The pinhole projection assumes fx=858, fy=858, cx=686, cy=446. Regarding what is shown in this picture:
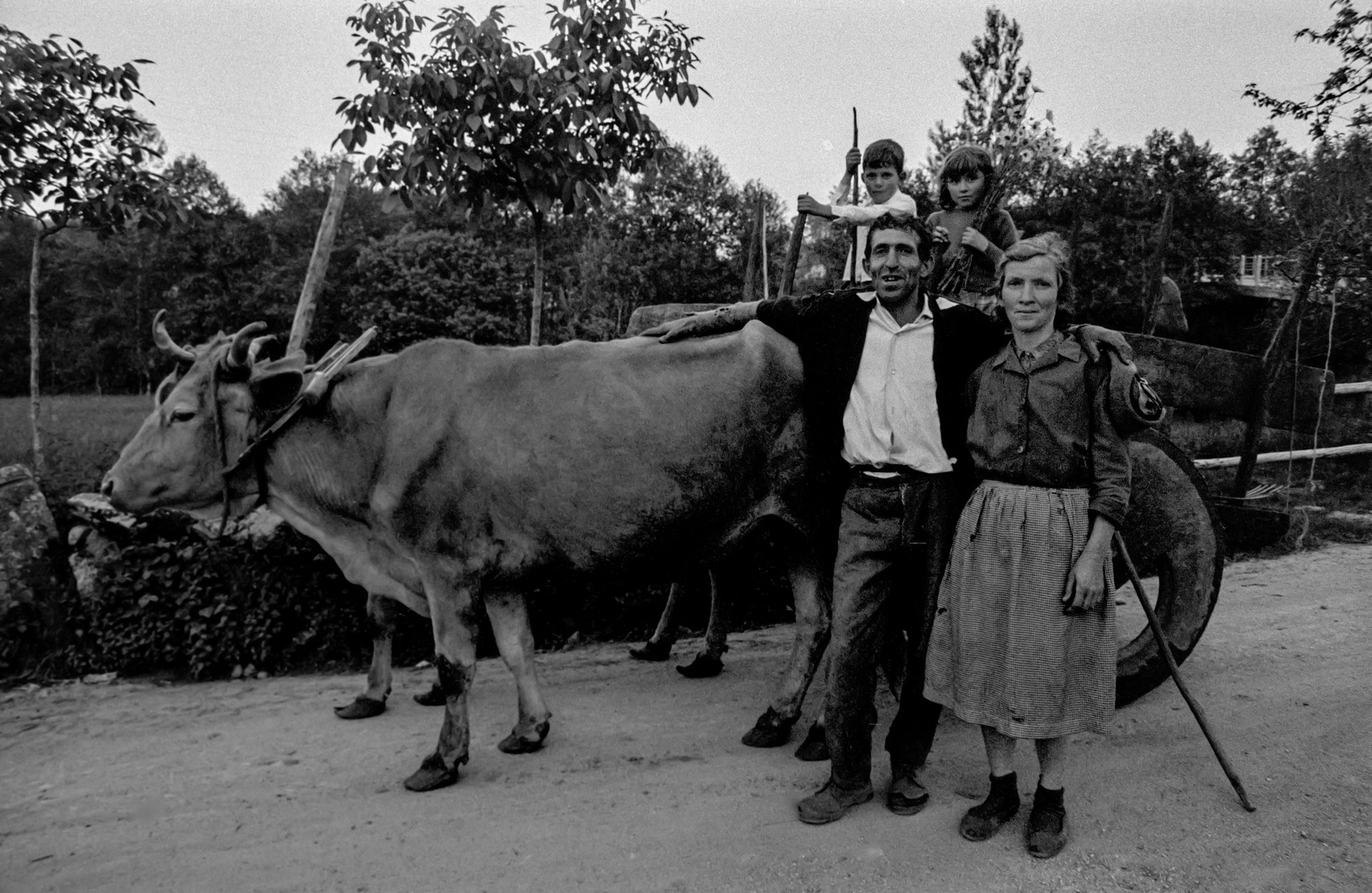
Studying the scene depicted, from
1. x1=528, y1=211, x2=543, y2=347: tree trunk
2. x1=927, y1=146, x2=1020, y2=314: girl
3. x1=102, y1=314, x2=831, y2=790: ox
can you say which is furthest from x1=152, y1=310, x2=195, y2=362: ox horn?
x1=927, y1=146, x2=1020, y2=314: girl

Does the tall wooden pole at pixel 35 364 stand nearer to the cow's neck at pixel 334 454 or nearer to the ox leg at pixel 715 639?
the cow's neck at pixel 334 454

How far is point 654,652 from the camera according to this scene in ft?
19.1

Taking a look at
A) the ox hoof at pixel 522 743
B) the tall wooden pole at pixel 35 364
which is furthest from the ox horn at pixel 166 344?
the tall wooden pole at pixel 35 364

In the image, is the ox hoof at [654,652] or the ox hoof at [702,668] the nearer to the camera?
the ox hoof at [702,668]

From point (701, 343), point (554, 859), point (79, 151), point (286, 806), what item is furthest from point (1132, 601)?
point (79, 151)

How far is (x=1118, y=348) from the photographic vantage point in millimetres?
3271

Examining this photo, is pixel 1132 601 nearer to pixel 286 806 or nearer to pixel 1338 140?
pixel 286 806

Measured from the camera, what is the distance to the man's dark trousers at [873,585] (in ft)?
11.7

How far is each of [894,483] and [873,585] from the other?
1.45 feet

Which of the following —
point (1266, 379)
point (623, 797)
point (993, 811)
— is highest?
point (1266, 379)

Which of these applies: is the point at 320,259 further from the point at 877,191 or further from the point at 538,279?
the point at 877,191

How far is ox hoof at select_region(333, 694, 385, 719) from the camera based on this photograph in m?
4.73

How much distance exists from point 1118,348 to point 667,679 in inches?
130

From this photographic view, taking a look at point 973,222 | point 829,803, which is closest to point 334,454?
point 829,803
